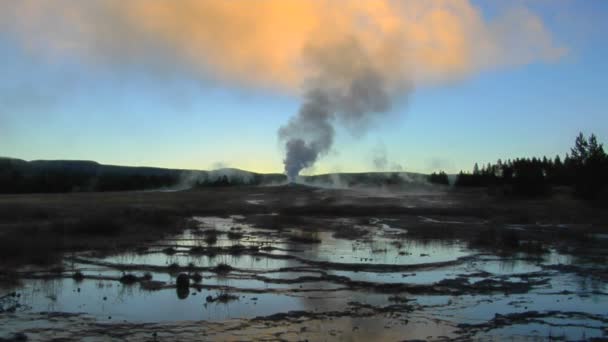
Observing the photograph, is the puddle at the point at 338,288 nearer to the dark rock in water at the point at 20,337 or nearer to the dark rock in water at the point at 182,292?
the dark rock in water at the point at 182,292

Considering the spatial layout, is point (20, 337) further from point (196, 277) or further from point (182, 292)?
point (196, 277)

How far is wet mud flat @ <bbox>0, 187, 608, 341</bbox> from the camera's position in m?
10.7

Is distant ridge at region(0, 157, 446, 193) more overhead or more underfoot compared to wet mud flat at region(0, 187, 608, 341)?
more overhead

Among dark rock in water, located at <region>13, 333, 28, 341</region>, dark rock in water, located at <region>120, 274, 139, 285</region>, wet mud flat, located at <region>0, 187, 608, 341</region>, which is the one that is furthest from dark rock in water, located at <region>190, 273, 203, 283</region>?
dark rock in water, located at <region>13, 333, 28, 341</region>

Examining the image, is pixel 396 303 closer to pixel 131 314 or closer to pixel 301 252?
pixel 131 314

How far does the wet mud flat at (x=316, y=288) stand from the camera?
1074 cm

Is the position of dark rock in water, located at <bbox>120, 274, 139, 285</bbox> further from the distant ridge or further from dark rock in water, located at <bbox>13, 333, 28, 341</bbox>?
the distant ridge

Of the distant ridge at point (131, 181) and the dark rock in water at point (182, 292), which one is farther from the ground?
the distant ridge at point (131, 181)

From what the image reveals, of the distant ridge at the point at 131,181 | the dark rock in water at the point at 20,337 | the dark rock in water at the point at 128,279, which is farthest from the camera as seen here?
the distant ridge at the point at 131,181

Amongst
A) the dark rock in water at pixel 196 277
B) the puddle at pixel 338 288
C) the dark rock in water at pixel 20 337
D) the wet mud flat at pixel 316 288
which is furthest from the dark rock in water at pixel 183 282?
the dark rock in water at pixel 20 337

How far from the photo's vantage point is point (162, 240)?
2548cm

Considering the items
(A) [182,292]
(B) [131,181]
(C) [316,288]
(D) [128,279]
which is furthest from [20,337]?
(B) [131,181]

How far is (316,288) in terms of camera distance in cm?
1509

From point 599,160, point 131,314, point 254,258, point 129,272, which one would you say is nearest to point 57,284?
point 129,272
